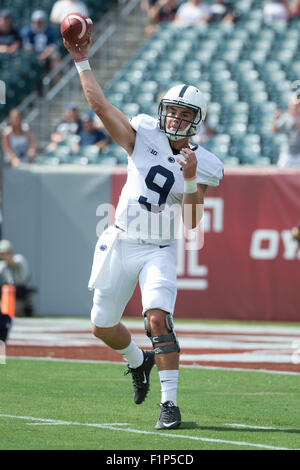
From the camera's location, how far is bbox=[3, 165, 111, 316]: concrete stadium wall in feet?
48.6

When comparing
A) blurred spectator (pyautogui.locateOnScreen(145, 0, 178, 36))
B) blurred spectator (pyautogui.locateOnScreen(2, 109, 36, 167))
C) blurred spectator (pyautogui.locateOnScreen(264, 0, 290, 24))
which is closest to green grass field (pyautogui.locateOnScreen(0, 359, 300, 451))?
blurred spectator (pyautogui.locateOnScreen(2, 109, 36, 167))

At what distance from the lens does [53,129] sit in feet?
59.4

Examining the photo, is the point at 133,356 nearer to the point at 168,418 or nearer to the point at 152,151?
the point at 168,418

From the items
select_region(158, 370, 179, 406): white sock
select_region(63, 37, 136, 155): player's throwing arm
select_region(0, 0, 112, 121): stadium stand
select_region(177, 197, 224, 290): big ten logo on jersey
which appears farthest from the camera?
select_region(0, 0, 112, 121): stadium stand

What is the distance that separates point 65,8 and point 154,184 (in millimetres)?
13297

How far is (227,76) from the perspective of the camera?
56.3 feet

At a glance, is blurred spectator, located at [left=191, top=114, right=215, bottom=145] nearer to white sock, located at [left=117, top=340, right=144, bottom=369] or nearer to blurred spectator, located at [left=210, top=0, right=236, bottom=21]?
blurred spectator, located at [left=210, top=0, right=236, bottom=21]

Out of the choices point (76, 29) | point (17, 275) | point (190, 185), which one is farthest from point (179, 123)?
point (17, 275)

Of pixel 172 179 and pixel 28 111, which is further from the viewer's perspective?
pixel 28 111

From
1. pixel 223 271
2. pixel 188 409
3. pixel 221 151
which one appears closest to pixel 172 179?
pixel 188 409

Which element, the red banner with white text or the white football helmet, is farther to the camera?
the red banner with white text

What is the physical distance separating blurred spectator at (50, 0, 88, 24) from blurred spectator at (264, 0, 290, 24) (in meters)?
3.27

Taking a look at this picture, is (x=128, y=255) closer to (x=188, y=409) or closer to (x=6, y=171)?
(x=188, y=409)
